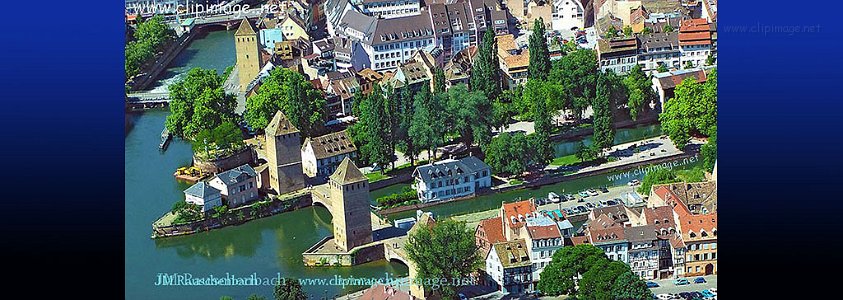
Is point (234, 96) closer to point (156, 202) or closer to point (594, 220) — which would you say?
point (156, 202)

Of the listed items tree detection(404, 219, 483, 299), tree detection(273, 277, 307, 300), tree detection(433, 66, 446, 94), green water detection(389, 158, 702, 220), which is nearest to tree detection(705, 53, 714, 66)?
green water detection(389, 158, 702, 220)

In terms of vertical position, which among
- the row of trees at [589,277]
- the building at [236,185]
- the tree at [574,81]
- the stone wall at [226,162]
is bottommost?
A: the row of trees at [589,277]

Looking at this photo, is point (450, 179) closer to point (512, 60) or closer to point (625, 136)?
point (512, 60)

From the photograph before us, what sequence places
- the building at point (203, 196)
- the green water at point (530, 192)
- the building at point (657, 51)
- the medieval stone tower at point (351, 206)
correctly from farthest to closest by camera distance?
the building at point (657, 51) → the building at point (203, 196) → the green water at point (530, 192) → the medieval stone tower at point (351, 206)

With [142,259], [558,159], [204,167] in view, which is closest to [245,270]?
[142,259]

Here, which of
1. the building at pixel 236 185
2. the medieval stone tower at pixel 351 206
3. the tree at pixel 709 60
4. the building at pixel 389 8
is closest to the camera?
the medieval stone tower at pixel 351 206

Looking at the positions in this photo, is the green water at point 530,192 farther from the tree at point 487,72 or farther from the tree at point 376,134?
the tree at point 487,72

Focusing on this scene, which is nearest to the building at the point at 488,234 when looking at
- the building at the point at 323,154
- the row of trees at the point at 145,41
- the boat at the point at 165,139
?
Answer: the building at the point at 323,154
